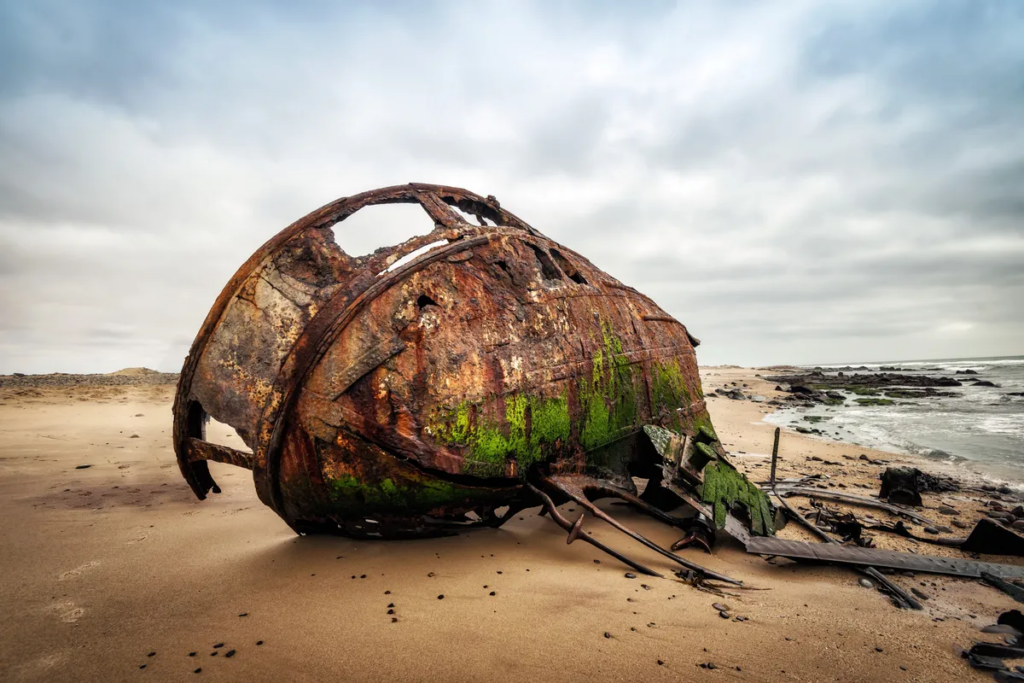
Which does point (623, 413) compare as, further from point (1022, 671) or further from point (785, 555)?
point (1022, 671)

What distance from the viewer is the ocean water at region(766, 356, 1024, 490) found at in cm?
782

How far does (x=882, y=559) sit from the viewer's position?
11.0ft

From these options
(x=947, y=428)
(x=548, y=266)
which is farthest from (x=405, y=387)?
(x=947, y=428)

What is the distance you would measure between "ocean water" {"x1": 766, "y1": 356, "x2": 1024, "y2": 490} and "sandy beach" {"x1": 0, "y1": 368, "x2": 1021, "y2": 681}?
562 centimetres

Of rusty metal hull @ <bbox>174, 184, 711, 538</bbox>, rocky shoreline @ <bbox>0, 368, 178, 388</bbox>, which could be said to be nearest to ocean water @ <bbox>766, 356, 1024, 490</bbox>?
rusty metal hull @ <bbox>174, 184, 711, 538</bbox>

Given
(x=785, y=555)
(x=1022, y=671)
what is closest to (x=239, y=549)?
(x=785, y=555)

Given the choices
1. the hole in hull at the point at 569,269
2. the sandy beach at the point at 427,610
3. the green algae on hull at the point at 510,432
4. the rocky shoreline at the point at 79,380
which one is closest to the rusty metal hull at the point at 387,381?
the green algae on hull at the point at 510,432

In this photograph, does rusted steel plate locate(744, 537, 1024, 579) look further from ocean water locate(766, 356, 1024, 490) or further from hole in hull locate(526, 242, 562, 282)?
ocean water locate(766, 356, 1024, 490)

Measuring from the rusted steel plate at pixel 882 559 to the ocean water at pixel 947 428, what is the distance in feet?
14.5

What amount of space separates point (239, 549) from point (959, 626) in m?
4.40

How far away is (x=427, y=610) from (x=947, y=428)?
1361 centimetres

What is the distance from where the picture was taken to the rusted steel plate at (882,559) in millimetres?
3283

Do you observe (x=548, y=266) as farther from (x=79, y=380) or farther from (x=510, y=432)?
(x=79, y=380)

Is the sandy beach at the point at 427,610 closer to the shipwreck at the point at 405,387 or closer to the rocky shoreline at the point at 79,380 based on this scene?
the shipwreck at the point at 405,387
